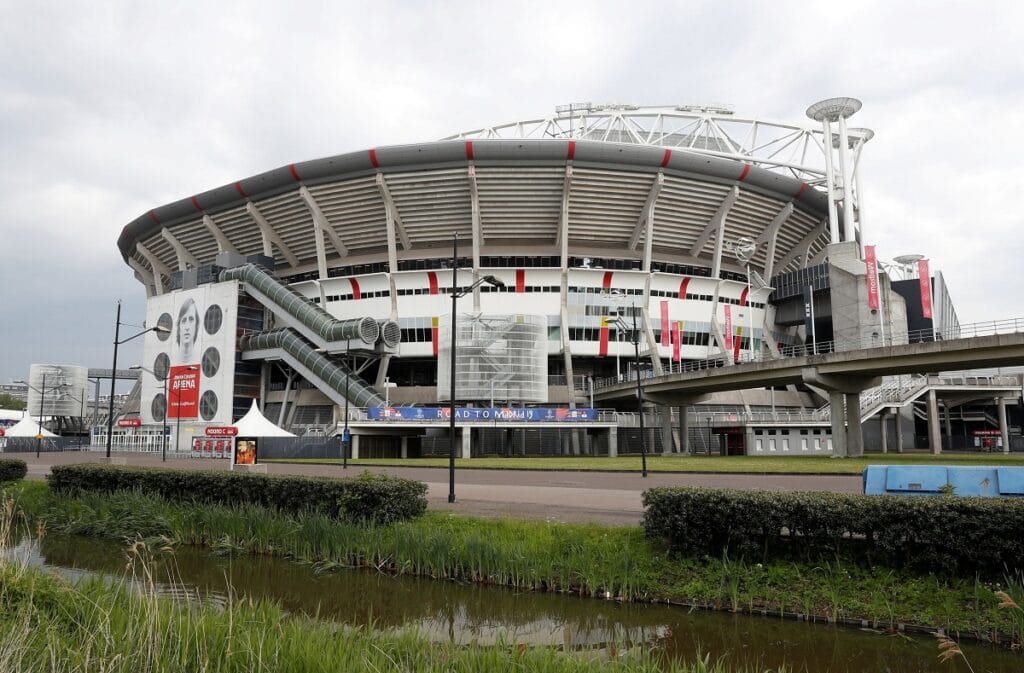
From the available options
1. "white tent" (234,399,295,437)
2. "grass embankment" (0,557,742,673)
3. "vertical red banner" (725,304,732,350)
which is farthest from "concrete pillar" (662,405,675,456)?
"grass embankment" (0,557,742,673)

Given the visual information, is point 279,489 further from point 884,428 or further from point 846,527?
point 884,428

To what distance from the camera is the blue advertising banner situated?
50219 mm

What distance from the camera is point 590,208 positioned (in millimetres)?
65500

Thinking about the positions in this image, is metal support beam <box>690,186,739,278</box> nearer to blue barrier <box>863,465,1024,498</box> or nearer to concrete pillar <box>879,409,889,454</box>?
concrete pillar <box>879,409,889,454</box>

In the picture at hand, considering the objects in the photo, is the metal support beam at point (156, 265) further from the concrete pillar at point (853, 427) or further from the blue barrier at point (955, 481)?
the blue barrier at point (955, 481)

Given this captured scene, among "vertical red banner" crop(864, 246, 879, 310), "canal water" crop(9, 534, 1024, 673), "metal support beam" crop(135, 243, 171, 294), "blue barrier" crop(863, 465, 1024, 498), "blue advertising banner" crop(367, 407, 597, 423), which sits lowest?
"canal water" crop(9, 534, 1024, 673)

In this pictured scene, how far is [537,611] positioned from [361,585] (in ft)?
10.6

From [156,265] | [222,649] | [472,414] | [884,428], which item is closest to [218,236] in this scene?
[156,265]

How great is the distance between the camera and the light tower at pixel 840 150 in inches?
2547

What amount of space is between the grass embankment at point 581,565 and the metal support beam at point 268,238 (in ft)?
182

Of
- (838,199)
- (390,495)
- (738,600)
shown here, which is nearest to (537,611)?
(738,600)

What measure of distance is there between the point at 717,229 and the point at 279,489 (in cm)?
5883

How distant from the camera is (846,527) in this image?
10.4 meters

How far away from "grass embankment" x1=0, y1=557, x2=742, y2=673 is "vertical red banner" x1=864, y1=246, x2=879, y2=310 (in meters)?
62.4
